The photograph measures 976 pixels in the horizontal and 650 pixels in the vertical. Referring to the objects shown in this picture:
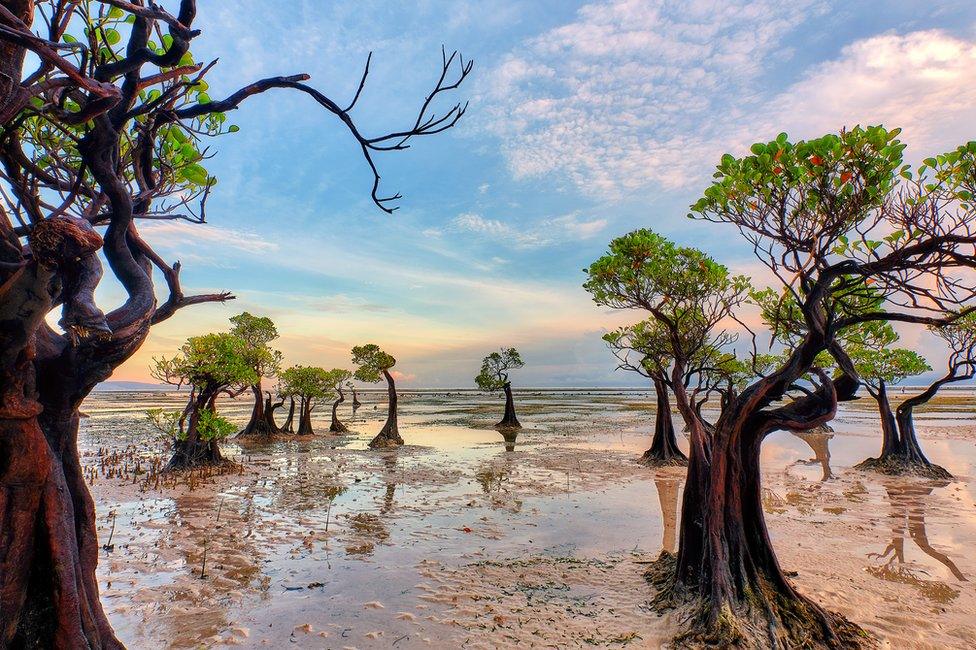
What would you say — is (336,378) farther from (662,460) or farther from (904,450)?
(904,450)

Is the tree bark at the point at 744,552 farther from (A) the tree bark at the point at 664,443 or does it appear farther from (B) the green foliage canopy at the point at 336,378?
(B) the green foliage canopy at the point at 336,378

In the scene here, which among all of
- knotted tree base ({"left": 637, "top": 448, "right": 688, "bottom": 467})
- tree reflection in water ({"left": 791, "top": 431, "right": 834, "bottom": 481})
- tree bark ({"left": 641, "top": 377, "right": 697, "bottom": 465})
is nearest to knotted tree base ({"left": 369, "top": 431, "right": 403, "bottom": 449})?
knotted tree base ({"left": 637, "top": 448, "right": 688, "bottom": 467})

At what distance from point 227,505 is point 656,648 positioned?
40.1 ft

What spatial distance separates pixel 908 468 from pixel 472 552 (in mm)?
18267

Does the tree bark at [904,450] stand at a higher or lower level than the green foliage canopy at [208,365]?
lower

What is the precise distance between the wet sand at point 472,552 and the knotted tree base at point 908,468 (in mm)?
602

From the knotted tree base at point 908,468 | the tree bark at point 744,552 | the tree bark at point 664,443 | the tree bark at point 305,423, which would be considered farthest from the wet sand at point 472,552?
the tree bark at point 305,423

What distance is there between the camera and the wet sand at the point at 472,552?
6824mm

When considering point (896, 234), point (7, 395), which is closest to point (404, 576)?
point (7, 395)

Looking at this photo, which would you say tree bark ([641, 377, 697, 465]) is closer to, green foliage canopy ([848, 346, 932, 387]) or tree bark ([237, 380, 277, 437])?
green foliage canopy ([848, 346, 932, 387])

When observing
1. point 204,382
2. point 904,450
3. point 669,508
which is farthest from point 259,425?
point 904,450

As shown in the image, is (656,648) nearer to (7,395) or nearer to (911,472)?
(7,395)

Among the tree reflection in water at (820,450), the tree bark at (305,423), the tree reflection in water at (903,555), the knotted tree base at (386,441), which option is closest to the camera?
the tree reflection in water at (903,555)

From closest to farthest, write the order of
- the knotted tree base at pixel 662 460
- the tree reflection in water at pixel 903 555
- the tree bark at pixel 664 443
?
the tree reflection in water at pixel 903 555 → the knotted tree base at pixel 662 460 → the tree bark at pixel 664 443
